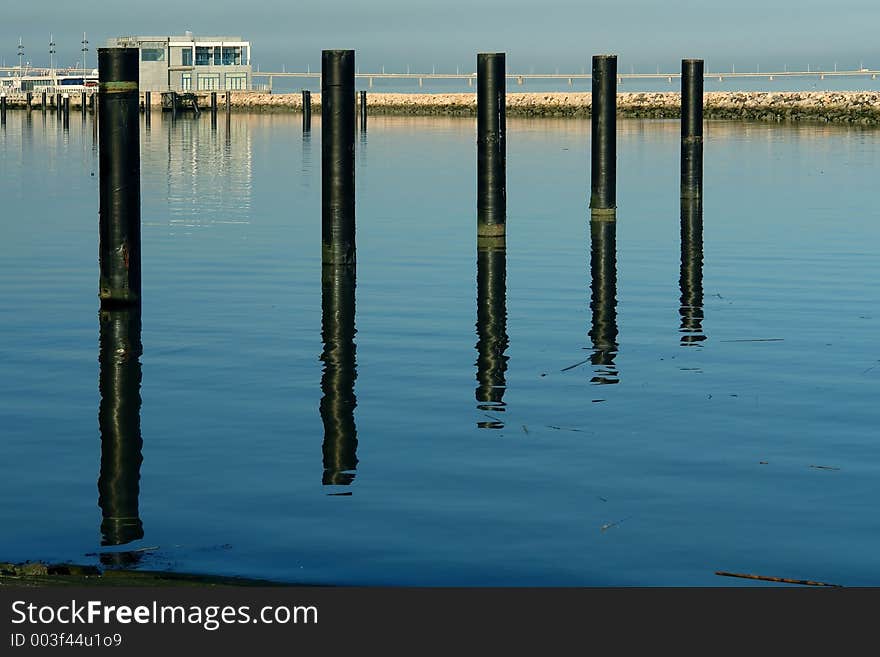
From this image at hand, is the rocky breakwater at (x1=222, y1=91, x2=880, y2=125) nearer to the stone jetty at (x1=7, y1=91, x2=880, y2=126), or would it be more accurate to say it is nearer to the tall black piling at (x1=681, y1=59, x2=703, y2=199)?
the stone jetty at (x1=7, y1=91, x2=880, y2=126)

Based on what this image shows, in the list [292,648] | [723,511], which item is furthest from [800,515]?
Result: [292,648]

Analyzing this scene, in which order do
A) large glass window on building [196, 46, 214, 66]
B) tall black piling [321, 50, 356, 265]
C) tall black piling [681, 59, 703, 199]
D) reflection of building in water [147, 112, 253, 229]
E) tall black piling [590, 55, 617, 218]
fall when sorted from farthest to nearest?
large glass window on building [196, 46, 214, 66], reflection of building in water [147, 112, 253, 229], tall black piling [681, 59, 703, 199], tall black piling [590, 55, 617, 218], tall black piling [321, 50, 356, 265]

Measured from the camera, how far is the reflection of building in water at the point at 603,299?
1570 cm

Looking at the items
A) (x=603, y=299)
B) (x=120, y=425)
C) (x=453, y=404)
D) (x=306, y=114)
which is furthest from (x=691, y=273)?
(x=306, y=114)

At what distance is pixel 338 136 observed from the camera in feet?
70.1

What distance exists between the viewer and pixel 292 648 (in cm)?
731

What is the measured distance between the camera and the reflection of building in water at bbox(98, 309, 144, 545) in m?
10.0

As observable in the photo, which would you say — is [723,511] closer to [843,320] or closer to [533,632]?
[533,632]

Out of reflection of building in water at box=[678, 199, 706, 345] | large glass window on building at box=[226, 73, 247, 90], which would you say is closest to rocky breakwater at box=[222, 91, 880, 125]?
large glass window on building at box=[226, 73, 247, 90]

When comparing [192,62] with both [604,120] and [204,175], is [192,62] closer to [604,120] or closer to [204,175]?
[204,175]

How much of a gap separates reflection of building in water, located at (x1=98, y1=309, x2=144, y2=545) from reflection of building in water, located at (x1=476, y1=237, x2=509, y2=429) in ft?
9.63

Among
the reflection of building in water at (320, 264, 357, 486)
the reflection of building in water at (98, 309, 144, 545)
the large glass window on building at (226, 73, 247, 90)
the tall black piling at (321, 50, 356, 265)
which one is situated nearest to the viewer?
the reflection of building in water at (98, 309, 144, 545)

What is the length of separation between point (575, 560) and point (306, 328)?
9707mm

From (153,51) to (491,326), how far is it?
112777 mm
